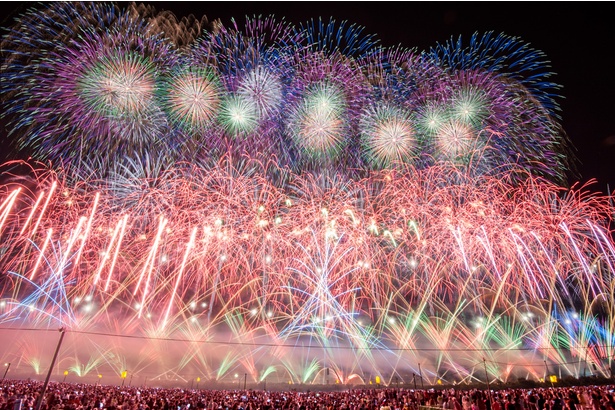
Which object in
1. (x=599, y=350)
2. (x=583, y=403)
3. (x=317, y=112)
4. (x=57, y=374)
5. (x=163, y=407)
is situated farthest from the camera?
(x=57, y=374)

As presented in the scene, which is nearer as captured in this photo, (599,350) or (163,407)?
(163,407)

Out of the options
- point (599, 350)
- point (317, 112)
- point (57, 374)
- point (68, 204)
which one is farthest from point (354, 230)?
point (57, 374)

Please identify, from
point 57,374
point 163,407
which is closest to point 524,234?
point 163,407

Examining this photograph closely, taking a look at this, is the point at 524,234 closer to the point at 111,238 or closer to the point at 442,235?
the point at 442,235

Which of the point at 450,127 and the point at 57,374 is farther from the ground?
the point at 450,127

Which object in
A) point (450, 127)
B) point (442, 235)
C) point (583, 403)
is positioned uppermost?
point (450, 127)

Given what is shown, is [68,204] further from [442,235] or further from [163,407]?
[442,235]

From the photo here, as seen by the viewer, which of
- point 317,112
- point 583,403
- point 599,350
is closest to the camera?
point 583,403

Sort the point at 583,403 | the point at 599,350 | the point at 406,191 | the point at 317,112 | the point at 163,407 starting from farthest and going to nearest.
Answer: the point at 599,350 < the point at 406,191 < the point at 317,112 < the point at 163,407 < the point at 583,403

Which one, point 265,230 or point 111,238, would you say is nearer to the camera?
point 111,238
